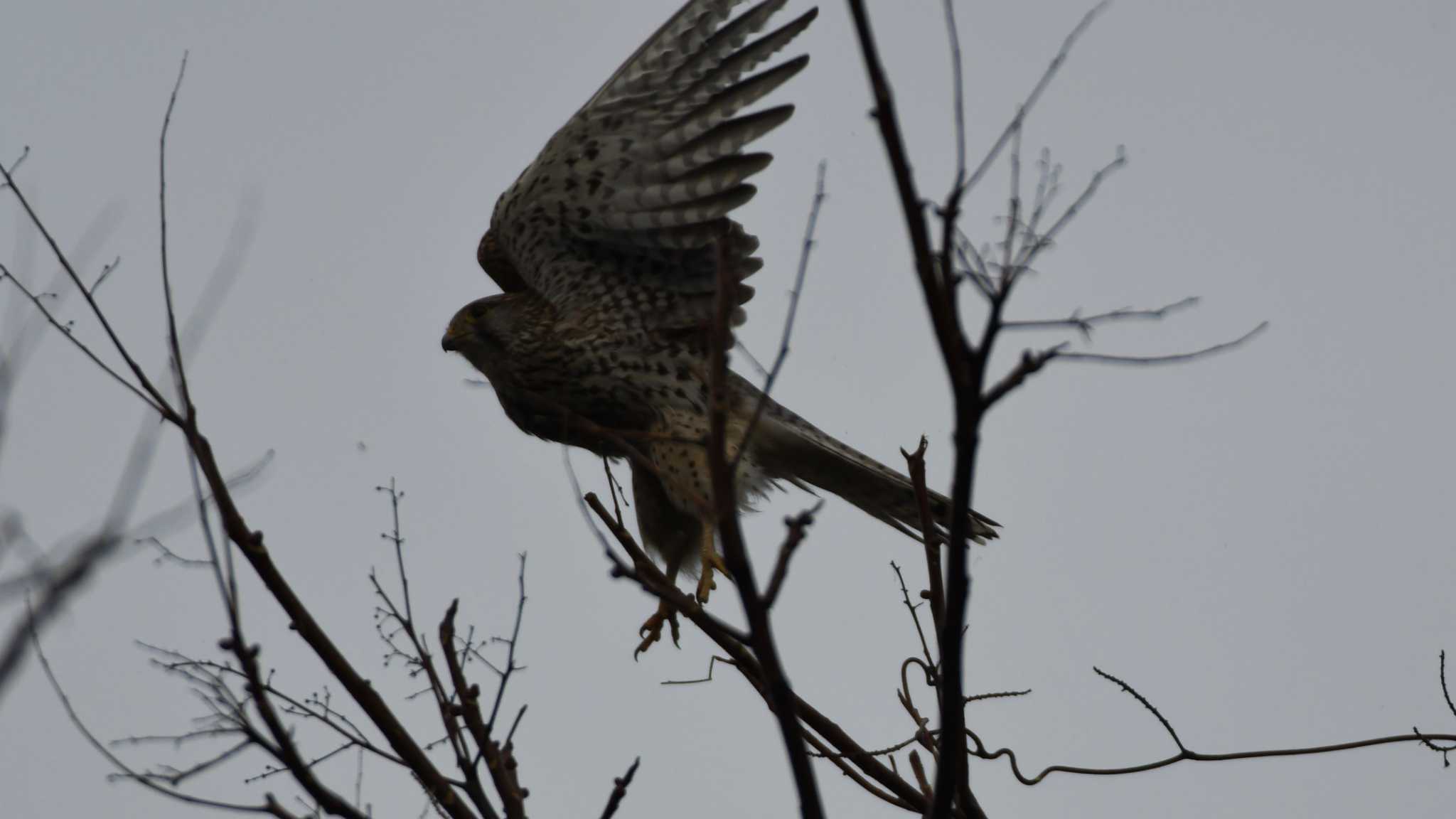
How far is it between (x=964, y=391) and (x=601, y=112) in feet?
11.0

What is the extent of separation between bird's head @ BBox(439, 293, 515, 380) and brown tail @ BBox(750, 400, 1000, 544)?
39.1 inches

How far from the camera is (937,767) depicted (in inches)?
84.2

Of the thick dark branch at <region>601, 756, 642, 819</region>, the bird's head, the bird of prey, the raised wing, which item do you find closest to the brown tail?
the bird of prey

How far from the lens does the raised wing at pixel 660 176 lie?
4797mm

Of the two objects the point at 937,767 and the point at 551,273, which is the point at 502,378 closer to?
the point at 551,273

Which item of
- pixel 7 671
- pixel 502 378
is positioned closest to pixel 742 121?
pixel 502 378

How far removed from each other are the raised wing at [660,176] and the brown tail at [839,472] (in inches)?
19.1

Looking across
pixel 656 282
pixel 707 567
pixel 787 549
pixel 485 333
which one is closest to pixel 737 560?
pixel 787 549

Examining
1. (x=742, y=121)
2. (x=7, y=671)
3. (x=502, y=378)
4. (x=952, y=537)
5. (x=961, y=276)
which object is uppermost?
(x=742, y=121)

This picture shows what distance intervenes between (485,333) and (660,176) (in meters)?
0.96

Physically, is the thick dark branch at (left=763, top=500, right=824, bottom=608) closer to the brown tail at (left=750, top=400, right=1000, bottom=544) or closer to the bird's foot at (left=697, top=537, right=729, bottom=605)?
the bird's foot at (left=697, top=537, right=729, bottom=605)

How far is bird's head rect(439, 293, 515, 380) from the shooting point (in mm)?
5266

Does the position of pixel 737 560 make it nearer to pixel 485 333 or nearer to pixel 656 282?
pixel 656 282

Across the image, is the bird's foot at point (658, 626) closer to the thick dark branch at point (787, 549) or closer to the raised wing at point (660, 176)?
the raised wing at point (660, 176)
